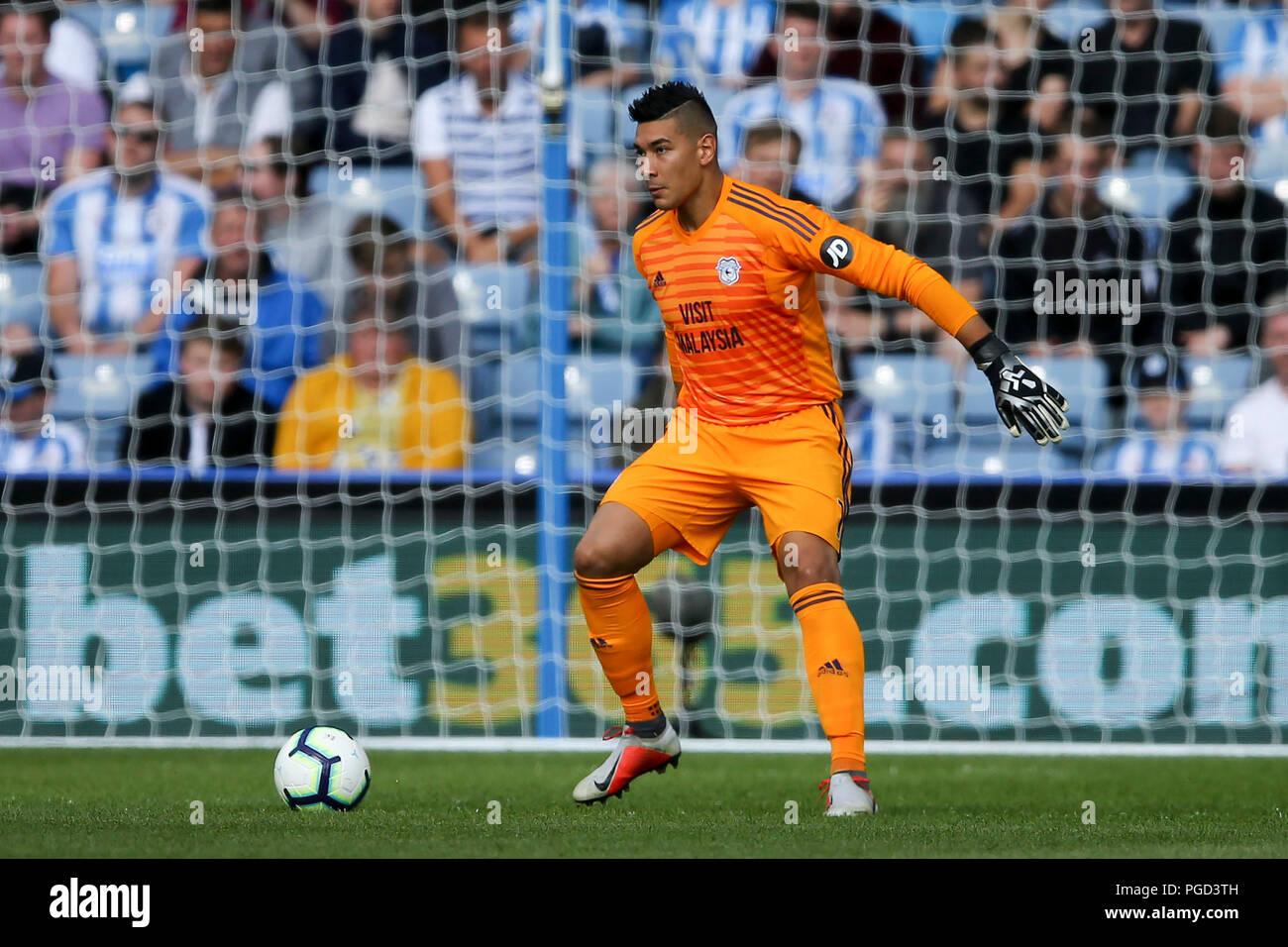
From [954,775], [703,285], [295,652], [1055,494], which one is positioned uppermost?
[703,285]

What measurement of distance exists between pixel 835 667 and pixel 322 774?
1.40 m

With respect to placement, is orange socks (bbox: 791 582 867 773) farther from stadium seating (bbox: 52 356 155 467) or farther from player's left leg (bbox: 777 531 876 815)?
stadium seating (bbox: 52 356 155 467)

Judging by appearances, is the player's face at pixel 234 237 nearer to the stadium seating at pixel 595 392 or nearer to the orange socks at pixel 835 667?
the stadium seating at pixel 595 392

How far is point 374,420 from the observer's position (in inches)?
315

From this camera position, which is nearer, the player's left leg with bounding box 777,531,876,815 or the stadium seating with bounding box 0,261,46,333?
the player's left leg with bounding box 777,531,876,815

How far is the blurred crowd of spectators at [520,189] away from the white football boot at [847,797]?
328 cm

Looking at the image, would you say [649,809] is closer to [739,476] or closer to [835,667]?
[835,667]

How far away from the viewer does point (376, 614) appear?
7.34 meters

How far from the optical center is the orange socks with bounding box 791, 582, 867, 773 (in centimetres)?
487

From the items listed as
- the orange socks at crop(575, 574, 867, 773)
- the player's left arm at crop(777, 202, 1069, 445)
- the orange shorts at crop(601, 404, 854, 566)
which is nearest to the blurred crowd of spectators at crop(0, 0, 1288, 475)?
the orange shorts at crop(601, 404, 854, 566)

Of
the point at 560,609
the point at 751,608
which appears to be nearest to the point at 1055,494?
the point at 751,608

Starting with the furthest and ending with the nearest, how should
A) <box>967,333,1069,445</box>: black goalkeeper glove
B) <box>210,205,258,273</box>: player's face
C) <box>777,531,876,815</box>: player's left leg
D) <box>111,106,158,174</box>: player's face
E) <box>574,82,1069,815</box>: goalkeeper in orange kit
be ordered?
<box>111,106,158,174</box>: player's face, <box>210,205,258,273</box>: player's face, <box>574,82,1069,815</box>: goalkeeper in orange kit, <box>777,531,876,815</box>: player's left leg, <box>967,333,1069,445</box>: black goalkeeper glove
